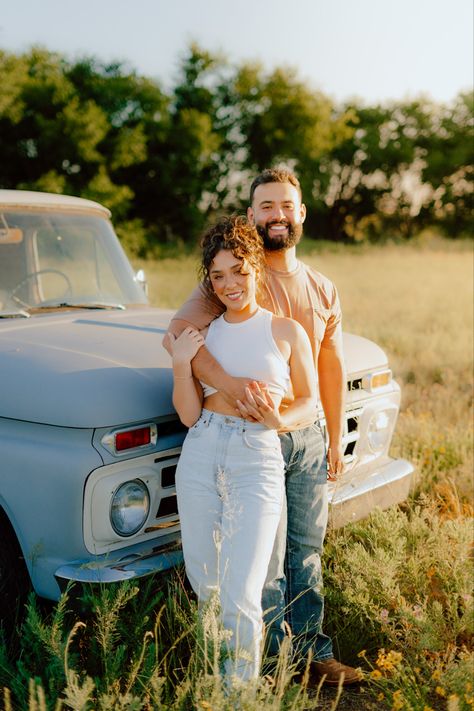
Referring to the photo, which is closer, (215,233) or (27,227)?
(215,233)

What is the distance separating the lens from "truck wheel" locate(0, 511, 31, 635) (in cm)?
299

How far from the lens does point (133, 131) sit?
2683 centimetres

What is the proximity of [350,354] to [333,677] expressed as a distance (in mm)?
1496

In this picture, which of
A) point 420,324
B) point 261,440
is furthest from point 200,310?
point 420,324

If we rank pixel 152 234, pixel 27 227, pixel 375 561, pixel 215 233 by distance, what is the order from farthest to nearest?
pixel 152 234, pixel 27 227, pixel 375 561, pixel 215 233

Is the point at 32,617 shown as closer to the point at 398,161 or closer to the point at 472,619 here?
the point at 472,619

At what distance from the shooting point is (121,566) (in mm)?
2838

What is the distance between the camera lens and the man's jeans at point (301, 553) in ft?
9.79

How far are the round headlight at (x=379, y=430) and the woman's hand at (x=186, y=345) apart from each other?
4.55 ft

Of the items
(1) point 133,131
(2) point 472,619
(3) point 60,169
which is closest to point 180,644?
(2) point 472,619

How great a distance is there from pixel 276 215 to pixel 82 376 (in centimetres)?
99

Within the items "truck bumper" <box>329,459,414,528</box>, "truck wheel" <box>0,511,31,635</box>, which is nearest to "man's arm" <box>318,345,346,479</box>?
"truck bumper" <box>329,459,414,528</box>

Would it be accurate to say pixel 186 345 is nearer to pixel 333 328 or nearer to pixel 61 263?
pixel 333 328

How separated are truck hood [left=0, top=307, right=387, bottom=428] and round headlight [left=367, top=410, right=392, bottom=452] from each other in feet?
3.88
